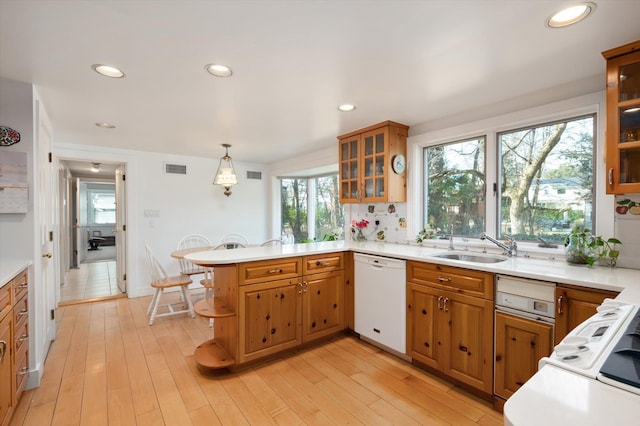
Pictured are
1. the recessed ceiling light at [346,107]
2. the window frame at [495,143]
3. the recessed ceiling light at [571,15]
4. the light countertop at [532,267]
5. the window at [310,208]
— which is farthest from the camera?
the window at [310,208]

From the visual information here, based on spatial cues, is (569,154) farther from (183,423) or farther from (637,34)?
(183,423)

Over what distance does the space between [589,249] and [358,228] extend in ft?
7.01

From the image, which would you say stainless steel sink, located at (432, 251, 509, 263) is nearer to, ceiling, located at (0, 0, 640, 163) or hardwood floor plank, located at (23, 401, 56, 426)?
ceiling, located at (0, 0, 640, 163)

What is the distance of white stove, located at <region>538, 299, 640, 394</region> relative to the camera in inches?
26.4

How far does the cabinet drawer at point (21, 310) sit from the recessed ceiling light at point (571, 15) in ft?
10.9

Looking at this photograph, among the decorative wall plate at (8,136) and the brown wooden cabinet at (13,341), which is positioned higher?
the decorative wall plate at (8,136)

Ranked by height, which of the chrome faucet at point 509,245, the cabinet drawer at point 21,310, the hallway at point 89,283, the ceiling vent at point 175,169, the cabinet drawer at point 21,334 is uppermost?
the ceiling vent at point 175,169

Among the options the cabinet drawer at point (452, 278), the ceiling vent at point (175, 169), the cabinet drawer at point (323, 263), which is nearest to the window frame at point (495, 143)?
the cabinet drawer at point (452, 278)

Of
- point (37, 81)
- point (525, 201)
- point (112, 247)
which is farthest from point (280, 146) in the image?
point (112, 247)

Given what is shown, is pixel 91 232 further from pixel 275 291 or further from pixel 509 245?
pixel 509 245

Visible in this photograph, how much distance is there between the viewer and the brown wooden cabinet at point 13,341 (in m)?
Result: 1.58

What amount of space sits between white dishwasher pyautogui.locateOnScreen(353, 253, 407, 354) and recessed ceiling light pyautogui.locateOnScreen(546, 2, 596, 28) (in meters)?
1.75

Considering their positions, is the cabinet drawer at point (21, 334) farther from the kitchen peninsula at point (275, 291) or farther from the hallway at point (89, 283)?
the hallway at point (89, 283)

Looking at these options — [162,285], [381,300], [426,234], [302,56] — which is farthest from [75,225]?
[426,234]
